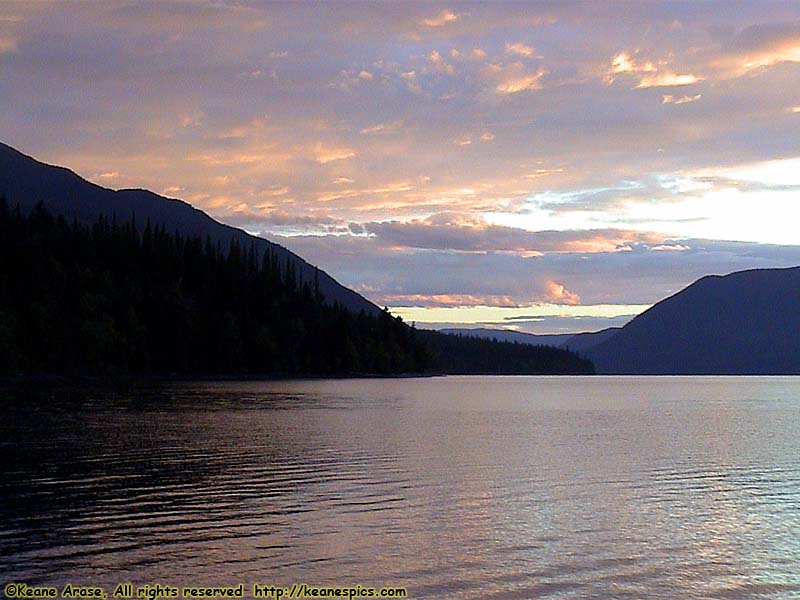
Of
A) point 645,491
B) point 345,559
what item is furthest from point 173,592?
point 645,491

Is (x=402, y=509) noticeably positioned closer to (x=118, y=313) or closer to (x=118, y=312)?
(x=118, y=313)

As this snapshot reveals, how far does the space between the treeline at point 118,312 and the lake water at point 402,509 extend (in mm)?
73994

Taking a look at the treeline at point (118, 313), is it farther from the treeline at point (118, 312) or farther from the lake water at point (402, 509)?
the lake water at point (402, 509)

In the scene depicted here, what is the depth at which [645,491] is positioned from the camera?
41.6 meters

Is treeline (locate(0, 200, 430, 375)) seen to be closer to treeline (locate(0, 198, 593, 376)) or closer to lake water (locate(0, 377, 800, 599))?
treeline (locate(0, 198, 593, 376))

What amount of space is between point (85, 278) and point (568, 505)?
13857 centimetres

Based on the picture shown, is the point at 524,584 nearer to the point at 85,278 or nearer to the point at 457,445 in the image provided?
the point at 457,445

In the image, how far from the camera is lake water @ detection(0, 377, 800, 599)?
82.7 feet

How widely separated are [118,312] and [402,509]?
135m

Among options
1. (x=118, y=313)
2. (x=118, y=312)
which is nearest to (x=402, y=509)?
(x=118, y=313)

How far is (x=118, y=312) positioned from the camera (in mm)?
160500

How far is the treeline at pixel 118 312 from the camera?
140625 mm

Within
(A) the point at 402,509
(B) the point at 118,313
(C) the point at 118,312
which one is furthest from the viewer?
(C) the point at 118,312

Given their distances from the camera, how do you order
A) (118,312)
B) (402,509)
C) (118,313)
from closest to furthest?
(402,509), (118,313), (118,312)
